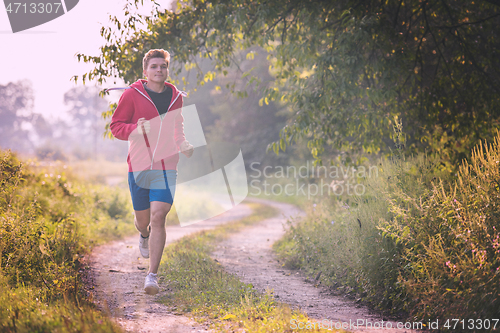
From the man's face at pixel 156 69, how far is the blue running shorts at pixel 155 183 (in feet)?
3.33

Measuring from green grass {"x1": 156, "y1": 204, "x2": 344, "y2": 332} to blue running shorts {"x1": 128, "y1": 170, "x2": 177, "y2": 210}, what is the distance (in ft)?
3.73

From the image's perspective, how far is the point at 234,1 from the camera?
6.86 meters

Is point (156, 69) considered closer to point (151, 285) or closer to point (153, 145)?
point (153, 145)

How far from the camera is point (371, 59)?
7.21 metres

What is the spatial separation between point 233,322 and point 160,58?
2820mm

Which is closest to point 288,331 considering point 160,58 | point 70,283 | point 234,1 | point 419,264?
point 419,264

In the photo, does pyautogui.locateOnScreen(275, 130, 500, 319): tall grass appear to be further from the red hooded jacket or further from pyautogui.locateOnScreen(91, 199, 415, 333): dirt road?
the red hooded jacket

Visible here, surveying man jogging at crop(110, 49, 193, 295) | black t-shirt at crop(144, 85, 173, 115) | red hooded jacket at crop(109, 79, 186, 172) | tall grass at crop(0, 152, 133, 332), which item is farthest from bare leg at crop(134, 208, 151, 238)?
black t-shirt at crop(144, 85, 173, 115)

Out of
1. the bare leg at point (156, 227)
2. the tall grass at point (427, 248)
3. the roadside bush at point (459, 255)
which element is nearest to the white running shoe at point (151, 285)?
the bare leg at point (156, 227)

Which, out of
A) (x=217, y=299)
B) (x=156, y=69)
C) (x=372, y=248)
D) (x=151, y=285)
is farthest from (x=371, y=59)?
(x=151, y=285)

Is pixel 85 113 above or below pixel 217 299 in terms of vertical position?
above

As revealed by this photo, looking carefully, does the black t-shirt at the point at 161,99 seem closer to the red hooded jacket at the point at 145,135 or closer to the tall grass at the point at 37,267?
the red hooded jacket at the point at 145,135

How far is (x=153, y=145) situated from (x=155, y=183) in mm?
409

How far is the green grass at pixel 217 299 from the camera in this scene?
3.51 metres
